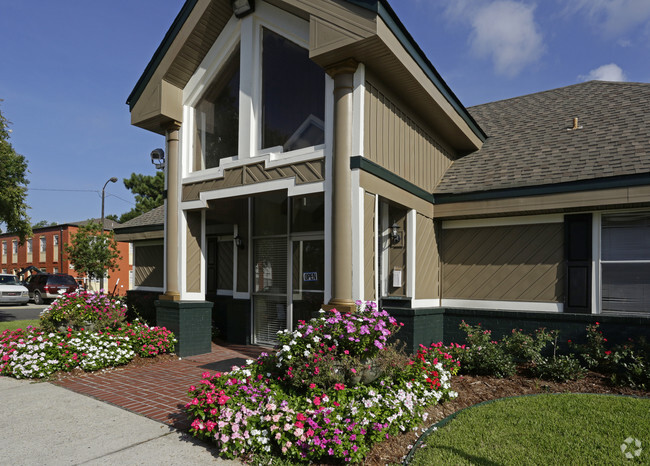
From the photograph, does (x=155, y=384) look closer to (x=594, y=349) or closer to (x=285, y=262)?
(x=285, y=262)

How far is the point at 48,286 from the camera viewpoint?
22.9 m

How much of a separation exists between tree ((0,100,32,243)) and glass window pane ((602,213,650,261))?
14.5m

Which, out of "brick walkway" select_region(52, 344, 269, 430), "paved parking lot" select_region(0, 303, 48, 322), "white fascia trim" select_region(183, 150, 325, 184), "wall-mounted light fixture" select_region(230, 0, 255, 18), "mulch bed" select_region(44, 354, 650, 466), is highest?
"wall-mounted light fixture" select_region(230, 0, 255, 18)

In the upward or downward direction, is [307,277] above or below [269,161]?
below

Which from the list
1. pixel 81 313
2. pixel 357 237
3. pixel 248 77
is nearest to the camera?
pixel 357 237

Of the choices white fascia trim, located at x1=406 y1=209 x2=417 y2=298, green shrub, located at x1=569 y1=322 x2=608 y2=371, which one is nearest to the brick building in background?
white fascia trim, located at x1=406 y1=209 x2=417 y2=298

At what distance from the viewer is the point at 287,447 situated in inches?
155

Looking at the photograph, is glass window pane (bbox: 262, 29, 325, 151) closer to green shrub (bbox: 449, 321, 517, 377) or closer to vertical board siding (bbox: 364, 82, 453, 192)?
vertical board siding (bbox: 364, 82, 453, 192)

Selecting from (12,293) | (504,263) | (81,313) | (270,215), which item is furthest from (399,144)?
(12,293)

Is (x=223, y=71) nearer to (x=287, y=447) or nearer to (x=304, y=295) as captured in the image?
(x=304, y=295)

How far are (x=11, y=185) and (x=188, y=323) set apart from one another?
8.05 meters

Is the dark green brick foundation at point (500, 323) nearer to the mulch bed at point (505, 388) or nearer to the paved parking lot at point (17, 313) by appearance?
the mulch bed at point (505, 388)

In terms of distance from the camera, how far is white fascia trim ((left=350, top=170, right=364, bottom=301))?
233 inches

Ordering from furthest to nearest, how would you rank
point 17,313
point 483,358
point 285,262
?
point 17,313 < point 285,262 < point 483,358
